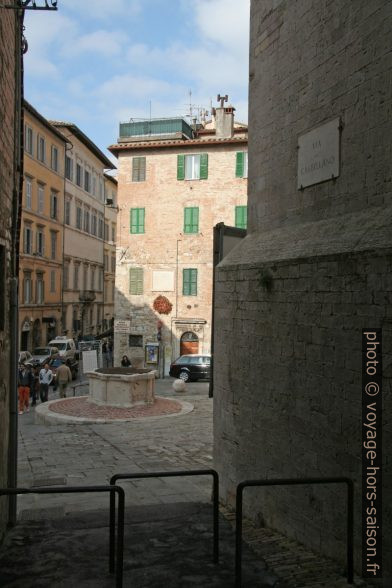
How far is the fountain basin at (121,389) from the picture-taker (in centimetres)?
1634

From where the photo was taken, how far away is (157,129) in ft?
111

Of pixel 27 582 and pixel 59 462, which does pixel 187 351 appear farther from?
pixel 27 582

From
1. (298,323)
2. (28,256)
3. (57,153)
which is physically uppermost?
(57,153)

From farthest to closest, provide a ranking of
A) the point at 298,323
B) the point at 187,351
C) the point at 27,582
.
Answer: the point at 187,351 → the point at 298,323 → the point at 27,582

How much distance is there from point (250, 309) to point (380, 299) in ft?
8.52

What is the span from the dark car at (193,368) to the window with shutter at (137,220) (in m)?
8.05

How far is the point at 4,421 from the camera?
23.2ft

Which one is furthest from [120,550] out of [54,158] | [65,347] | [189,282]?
[54,158]

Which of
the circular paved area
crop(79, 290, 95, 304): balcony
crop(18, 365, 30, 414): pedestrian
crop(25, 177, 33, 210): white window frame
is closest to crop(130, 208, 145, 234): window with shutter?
crop(25, 177, 33, 210): white window frame

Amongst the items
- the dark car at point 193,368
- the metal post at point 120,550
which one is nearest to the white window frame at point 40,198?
the dark car at point 193,368

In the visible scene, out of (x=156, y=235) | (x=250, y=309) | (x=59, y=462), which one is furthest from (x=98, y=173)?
(x=250, y=309)

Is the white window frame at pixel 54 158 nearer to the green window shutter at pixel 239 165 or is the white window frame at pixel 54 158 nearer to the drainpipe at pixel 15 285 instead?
the green window shutter at pixel 239 165

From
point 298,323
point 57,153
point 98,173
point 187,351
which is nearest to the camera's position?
point 298,323

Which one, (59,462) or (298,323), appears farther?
(59,462)
